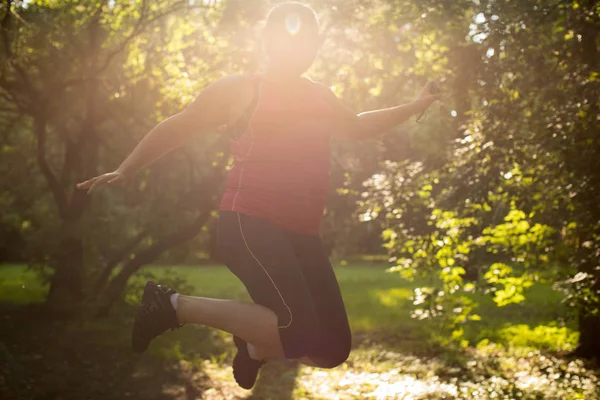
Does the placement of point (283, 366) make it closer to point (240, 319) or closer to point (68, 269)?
point (68, 269)

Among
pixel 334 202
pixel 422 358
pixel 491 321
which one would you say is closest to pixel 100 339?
pixel 422 358

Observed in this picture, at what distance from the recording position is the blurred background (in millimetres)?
7199

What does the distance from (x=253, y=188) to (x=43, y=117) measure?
33.6ft

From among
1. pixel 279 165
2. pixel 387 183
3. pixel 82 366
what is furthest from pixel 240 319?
pixel 82 366

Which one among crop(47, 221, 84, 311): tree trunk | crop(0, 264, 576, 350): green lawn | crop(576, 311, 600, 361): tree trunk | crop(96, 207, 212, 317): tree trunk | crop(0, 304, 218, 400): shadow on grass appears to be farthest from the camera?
crop(47, 221, 84, 311): tree trunk

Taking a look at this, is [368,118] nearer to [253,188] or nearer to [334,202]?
[253,188]

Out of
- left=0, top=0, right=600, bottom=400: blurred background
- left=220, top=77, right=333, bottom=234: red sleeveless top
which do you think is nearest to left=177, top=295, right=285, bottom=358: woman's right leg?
left=220, top=77, right=333, bottom=234: red sleeveless top

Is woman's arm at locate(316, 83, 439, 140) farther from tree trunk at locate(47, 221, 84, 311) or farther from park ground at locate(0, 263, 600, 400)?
tree trunk at locate(47, 221, 84, 311)

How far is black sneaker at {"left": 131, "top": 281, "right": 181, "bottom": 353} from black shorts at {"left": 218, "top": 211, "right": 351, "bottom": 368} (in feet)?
1.31

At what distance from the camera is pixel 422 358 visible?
12.9 meters

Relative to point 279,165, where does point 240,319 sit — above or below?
below

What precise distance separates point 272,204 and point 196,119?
1.87ft

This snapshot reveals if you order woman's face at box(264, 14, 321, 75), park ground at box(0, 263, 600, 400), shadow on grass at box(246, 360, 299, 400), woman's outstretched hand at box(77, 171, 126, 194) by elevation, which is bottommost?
shadow on grass at box(246, 360, 299, 400)

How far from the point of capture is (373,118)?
4316mm
